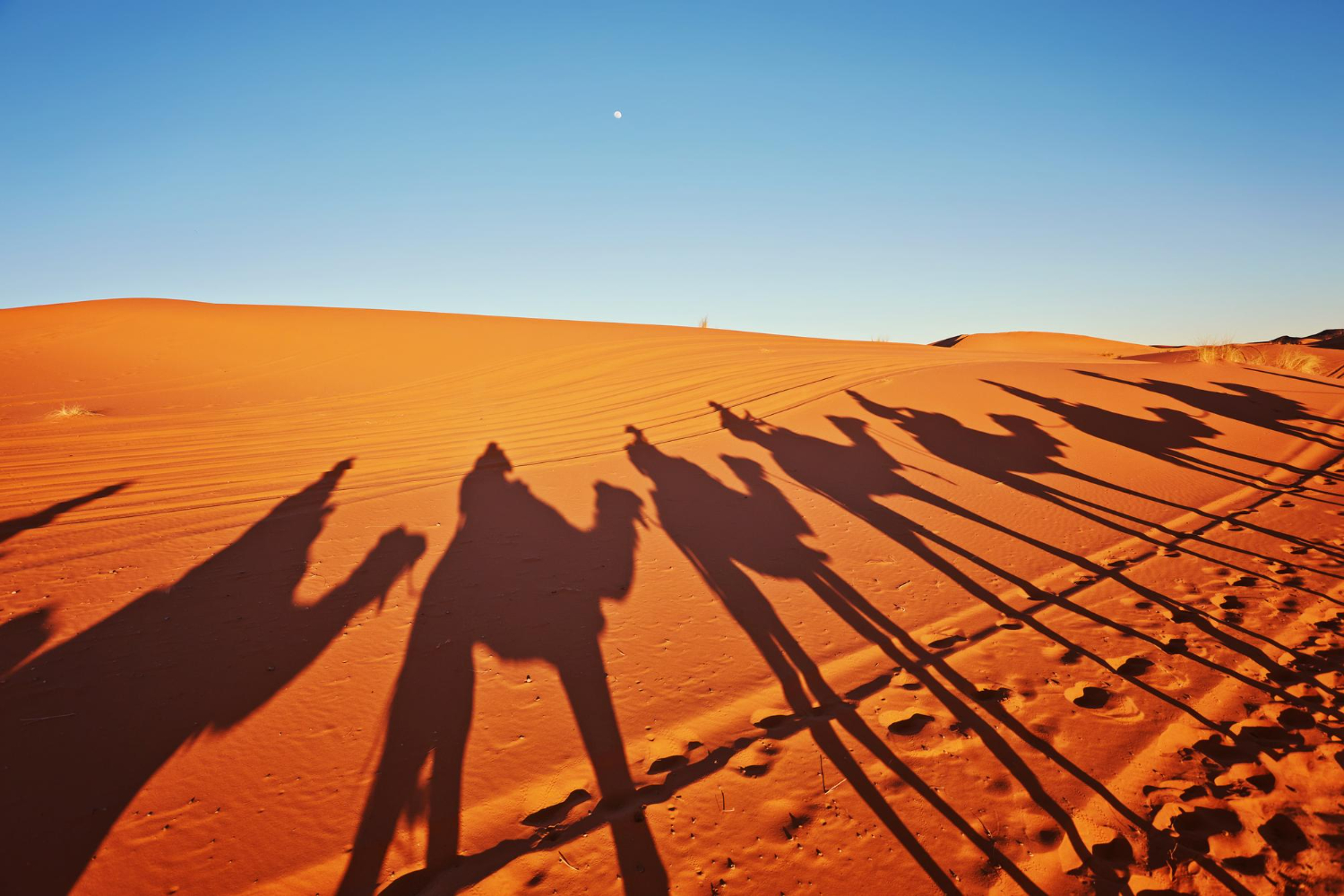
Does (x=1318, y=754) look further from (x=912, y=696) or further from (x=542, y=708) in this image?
(x=542, y=708)

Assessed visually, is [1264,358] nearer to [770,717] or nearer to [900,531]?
[900,531]

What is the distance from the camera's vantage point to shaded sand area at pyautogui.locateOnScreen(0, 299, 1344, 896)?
2.32 m

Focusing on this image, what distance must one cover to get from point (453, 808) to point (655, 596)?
208cm

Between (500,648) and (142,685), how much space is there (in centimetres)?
189

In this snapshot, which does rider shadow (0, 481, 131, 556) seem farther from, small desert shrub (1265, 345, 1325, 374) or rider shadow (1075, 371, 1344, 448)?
small desert shrub (1265, 345, 1325, 374)

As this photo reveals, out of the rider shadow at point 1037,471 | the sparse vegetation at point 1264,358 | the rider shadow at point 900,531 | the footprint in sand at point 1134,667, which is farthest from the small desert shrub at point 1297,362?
the footprint in sand at point 1134,667

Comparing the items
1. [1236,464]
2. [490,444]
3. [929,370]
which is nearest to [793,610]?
[490,444]

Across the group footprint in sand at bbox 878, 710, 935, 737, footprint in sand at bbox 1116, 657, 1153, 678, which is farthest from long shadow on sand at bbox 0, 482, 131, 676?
footprint in sand at bbox 1116, 657, 1153, 678

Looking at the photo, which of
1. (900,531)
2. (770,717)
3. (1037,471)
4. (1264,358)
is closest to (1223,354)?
(1264,358)

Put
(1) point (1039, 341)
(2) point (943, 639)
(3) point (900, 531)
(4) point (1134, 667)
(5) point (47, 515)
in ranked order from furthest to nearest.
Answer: (1) point (1039, 341), (3) point (900, 531), (5) point (47, 515), (2) point (943, 639), (4) point (1134, 667)

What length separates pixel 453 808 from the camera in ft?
8.25

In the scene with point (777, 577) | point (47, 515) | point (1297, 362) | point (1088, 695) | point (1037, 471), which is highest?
point (1297, 362)

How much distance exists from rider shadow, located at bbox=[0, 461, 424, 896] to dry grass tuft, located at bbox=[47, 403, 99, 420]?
5695 millimetres

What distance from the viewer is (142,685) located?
3230 mm
